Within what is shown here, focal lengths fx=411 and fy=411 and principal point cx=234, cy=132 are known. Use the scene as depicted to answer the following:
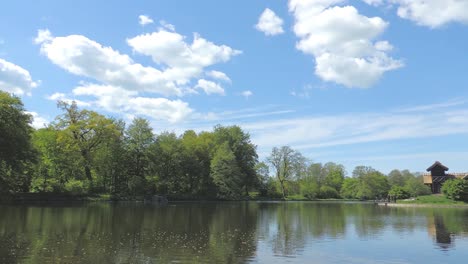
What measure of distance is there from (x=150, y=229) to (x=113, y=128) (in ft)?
198

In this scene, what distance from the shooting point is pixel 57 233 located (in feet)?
93.7

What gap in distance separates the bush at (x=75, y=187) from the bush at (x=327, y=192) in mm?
A: 83535

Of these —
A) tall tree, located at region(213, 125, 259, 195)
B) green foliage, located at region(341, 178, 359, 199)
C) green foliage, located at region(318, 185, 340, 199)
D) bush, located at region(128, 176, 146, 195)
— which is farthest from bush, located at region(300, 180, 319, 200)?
bush, located at region(128, 176, 146, 195)

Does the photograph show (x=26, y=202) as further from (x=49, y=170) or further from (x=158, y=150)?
(x=158, y=150)

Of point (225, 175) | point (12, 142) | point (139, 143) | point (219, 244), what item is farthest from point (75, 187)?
point (219, 244)

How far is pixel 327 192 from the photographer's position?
140750 mm

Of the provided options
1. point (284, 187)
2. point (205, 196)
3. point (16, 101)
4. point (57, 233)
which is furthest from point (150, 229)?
point (284, 187)

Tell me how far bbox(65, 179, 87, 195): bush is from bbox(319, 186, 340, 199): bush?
83.5 metres

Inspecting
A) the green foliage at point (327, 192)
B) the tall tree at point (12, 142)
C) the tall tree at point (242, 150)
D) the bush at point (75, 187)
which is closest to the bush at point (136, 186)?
the bush at point (75, 187)

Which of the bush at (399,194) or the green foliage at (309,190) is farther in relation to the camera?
the green foliage at (309,190)

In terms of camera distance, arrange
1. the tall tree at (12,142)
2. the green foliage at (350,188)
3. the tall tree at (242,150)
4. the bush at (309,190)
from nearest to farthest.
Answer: the tall tree at (12,142) → the tall tree at (242,150) → the bush at (309,190) → the green foliage at (350,188)

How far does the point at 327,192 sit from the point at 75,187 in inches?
3488

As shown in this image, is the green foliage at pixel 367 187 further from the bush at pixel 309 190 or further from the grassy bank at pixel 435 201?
the grassy bank at pixel 435 201

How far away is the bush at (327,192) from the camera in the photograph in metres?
139
